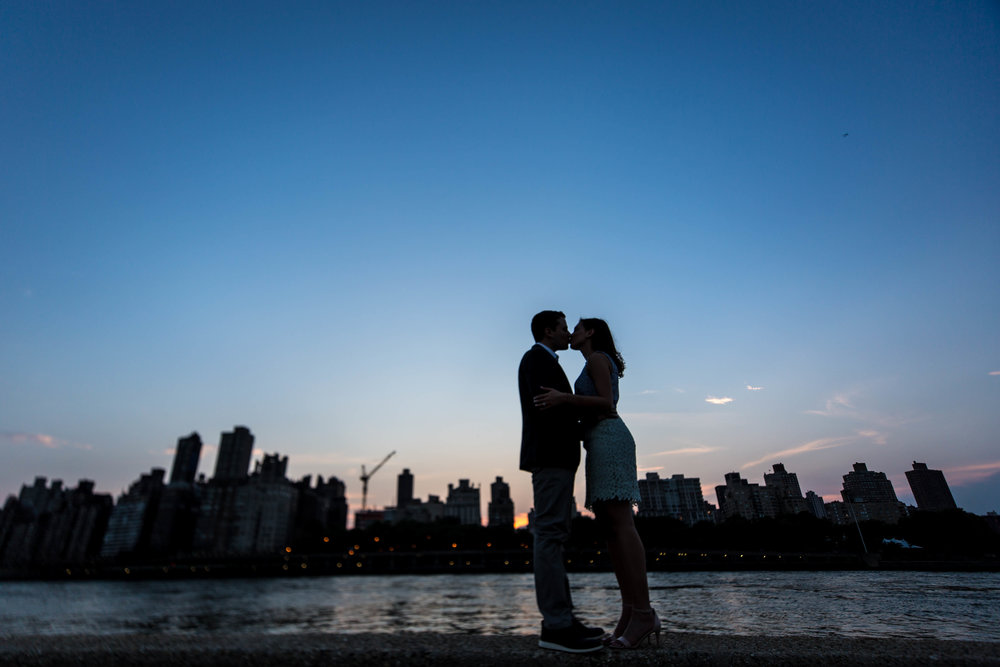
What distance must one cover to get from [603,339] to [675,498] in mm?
18765

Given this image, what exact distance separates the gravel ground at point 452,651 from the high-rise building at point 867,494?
6438 millimetres

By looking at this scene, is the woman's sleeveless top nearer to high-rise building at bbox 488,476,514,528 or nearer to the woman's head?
the woman's head

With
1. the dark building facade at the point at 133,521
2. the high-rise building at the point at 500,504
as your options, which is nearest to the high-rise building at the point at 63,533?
the dark building facade at the point at 133,521

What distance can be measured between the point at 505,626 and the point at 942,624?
18.8 ft

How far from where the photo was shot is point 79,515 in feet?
604

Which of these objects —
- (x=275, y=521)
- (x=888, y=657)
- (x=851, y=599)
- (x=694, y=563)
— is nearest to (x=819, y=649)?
(x=888, y=657)

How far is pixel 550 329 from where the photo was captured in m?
3.38

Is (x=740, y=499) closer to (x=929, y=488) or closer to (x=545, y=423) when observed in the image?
(x=929, y=488)

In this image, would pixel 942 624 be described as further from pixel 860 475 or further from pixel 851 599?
pixel 860 475

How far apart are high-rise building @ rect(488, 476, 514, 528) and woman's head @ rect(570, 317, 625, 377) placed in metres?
183

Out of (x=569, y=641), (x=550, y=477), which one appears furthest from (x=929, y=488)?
(x=569, y=641)

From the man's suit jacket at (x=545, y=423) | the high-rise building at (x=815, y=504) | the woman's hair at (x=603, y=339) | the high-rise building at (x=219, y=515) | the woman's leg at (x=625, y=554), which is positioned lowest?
the woman's leg at (x=625, y=554)

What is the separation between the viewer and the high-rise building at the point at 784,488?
8.02 metres

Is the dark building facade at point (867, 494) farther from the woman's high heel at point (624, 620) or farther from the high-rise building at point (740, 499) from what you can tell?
the woman's high heel at point (624, 620)
